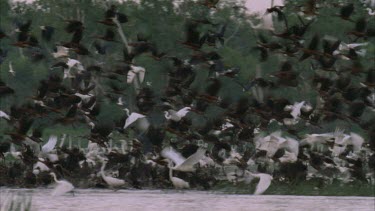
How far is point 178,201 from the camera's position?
1363cm

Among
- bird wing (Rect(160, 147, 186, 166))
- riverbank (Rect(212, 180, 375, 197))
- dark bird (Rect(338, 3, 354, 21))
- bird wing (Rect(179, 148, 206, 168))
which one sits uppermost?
dark bird (Rect(338, 3, 354, 21))

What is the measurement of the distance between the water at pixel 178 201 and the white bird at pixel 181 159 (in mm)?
386

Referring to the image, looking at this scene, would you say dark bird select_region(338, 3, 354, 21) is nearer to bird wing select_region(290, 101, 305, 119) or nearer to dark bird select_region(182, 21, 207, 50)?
bird wing select_region(290, 101, 305, 119)

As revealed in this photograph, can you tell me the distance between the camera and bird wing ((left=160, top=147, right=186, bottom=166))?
14.9 meters

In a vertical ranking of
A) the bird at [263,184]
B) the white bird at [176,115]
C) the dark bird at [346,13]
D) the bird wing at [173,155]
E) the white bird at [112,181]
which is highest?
the dark bird at [346,13]

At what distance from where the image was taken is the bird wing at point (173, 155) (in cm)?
1495

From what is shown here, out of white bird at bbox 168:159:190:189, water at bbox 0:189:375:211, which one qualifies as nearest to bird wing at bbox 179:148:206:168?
water at bbox 0:189:375:211

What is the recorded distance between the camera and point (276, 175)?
16.5m

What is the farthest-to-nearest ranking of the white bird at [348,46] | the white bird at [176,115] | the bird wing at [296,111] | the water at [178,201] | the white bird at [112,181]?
the white bird at [348,46]
the bird wing at [296,111]
the white bird at [176,115]
the white bird at [112,181]
the water at [178,201]

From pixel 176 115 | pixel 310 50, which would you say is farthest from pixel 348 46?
pixel 176 115

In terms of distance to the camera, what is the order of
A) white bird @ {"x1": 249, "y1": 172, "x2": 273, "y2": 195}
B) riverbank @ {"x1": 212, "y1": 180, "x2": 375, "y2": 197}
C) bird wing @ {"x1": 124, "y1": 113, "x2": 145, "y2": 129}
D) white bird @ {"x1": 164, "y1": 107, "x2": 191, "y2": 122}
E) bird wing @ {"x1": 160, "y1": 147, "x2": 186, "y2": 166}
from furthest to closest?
white bird @ {"x1": 164, "y1": 107, "x2": 191, "y2": 122}
riverbank @ {"x1": 212, "y1": 180, "x2": 375, "y2": 197}
bird wing @ {"x1": 124, "y1": 113, "x2": 145, "y2": 129}
bird wing @ {"x1": 160, "y1": 147, "x2": 186, "y2": 166}
white bird @ {"x1": 249, "y1": 172, "x2": 273, "y2": 195}

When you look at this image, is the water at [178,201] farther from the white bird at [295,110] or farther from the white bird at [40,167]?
the white bird at [295,110]

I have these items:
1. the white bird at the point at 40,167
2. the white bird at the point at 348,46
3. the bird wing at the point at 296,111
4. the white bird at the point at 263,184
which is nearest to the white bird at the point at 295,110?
the bird wing at the point at 296,111

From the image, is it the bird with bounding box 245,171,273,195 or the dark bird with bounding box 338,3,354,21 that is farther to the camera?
the dark bird with bounding box 338,3,354,21
